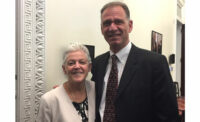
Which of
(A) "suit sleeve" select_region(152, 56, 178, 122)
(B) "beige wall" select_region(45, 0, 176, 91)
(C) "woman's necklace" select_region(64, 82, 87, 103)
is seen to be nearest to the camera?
(A) "suit sleeve" select_region(152, 56, 178, 122)

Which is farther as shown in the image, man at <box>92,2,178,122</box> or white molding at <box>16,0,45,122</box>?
white molding at <box>16,0,45,122</box>

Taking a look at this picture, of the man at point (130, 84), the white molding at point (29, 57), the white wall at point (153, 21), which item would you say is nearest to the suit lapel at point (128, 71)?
the man at point (130, 84)

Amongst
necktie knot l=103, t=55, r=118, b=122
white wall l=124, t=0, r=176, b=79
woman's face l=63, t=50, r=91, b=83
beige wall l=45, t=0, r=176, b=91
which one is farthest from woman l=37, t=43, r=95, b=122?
white wall l=124, t=0, r=176, b=79

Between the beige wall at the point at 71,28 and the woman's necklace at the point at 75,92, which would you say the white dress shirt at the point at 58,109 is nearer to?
the woman's necklace at the point at 75,92

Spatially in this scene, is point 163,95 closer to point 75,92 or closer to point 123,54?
point 123,54

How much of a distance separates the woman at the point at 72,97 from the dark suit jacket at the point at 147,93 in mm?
252

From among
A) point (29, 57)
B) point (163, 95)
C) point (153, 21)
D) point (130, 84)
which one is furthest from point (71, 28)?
point (153, 21)

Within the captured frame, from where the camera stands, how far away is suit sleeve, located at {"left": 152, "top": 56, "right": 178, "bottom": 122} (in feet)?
3.91

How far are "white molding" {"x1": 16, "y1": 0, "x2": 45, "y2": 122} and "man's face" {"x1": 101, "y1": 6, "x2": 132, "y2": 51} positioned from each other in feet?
1.81

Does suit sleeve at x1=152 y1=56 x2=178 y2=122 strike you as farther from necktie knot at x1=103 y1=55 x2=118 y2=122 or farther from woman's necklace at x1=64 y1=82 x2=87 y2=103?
woman's necklace at x1=64 y1=82 x2=87 y2=103
